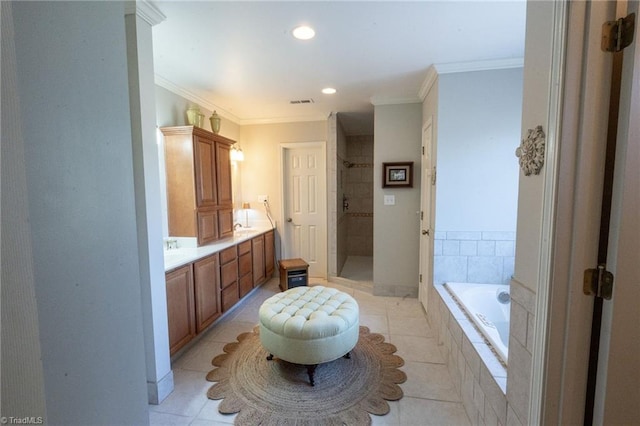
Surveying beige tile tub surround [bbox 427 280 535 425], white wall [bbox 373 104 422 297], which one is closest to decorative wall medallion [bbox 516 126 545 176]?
beige tile tub surround [bbox 427 280 535 425]

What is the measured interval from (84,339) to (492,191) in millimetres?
2859

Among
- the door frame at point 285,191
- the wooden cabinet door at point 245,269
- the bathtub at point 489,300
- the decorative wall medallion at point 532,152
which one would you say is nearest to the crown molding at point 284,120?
the door frame at point 285,191

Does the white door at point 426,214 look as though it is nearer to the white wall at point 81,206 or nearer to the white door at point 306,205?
the white door at point 306,205

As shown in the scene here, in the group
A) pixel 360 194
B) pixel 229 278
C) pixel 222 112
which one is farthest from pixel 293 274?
pixel 360 194

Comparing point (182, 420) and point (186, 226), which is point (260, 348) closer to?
point (182, 420)

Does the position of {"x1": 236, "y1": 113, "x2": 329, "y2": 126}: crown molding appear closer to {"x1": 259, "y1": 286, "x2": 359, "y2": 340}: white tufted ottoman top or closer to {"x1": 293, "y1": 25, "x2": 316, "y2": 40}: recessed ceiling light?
{"x1": 293, "y1": 25, "x2": 316, "y2": 40}: recessed ceiling light

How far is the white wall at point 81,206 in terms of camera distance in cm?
56

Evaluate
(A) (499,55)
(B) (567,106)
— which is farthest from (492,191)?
(B) (567,106)

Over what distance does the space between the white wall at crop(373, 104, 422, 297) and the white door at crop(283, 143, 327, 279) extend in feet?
3.24

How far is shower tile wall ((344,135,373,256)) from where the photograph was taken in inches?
215

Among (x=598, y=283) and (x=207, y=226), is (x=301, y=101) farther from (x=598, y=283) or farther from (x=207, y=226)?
(x=598, y=283)

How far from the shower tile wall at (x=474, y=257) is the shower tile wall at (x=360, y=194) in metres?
2.90

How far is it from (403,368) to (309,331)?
85cm

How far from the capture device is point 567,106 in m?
0.85
